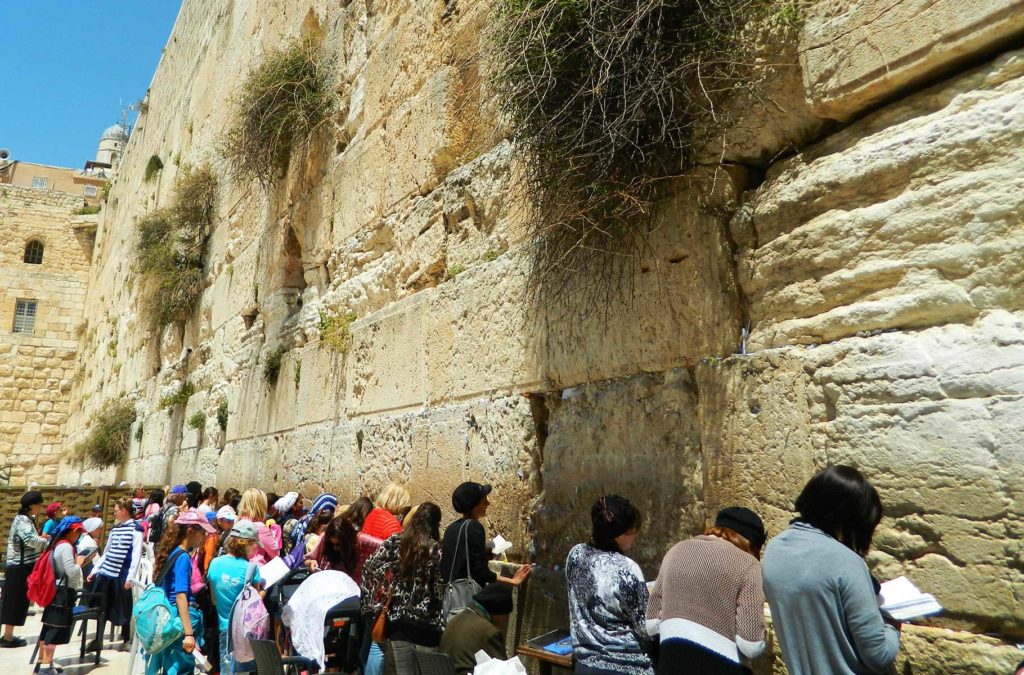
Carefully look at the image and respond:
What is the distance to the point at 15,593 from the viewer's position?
673 cm

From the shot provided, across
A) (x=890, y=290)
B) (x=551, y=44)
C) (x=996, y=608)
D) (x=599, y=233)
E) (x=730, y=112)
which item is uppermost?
(x=551, y=44)

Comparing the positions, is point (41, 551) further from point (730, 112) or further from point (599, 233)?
point (730, 112)

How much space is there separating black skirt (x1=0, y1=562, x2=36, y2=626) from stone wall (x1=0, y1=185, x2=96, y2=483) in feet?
54.6

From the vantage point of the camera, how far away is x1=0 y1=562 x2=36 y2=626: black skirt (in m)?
6.66

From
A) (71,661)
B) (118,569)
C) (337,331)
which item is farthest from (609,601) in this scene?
(71,661)

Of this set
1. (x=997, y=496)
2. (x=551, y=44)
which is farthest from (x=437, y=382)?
(x=997, y=496)

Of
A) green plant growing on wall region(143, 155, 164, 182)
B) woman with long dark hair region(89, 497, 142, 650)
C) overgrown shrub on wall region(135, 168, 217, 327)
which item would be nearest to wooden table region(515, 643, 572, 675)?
woman with long dark hair region(89, 497, 142, 650)

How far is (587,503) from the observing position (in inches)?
138

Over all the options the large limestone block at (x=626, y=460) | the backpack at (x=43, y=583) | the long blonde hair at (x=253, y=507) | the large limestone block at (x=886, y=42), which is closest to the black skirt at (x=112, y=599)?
the backpack at (x=43, y=583)

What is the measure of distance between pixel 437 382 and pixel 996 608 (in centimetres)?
333

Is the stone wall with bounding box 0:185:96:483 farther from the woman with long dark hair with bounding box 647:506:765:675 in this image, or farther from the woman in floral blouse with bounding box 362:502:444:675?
the woman with long dark hair with bounding box 647:506:765:675

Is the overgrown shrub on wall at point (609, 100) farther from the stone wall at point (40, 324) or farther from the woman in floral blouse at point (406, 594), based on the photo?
the stone wall at point (40, 324)

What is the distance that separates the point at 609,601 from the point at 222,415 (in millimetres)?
7424

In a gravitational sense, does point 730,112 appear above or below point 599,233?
above
